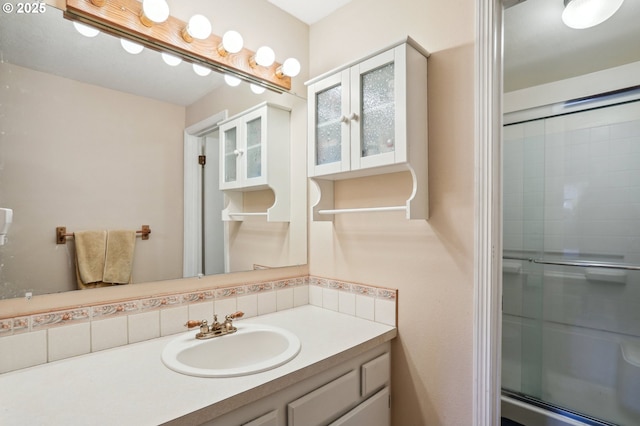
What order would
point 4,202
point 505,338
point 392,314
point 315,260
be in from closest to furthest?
point 4,202 < point 392,314 < point 315,260 < point 505,338

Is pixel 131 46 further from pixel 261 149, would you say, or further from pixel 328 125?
pixel 328 125

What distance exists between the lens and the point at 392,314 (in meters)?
1.42

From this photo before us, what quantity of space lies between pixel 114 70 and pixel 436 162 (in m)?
1.27

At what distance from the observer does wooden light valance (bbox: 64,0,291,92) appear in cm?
110

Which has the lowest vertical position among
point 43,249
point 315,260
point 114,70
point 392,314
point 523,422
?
point 523,422

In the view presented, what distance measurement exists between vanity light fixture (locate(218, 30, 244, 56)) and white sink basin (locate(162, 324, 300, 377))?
3.98 feet

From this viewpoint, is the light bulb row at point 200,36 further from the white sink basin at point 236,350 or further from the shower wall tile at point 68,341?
the white sink basin at point 236,350

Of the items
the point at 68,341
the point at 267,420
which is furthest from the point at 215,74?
the point at 267,420

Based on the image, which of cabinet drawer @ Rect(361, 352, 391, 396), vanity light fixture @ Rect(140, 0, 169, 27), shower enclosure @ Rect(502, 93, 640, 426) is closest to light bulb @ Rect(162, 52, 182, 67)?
vanity light fixture @ Rect(140, 0, 169, 27)

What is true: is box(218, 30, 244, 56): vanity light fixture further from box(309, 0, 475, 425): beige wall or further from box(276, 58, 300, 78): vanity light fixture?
box(309, 0, 475, 425): beige wall

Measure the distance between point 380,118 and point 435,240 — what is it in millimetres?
542

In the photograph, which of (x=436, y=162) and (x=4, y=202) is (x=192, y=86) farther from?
(x=436, y=162)

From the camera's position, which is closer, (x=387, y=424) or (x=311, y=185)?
(x=387, y=424)

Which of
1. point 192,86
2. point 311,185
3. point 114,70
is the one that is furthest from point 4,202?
point 311,185
